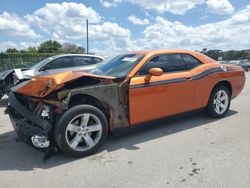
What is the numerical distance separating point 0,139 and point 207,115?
4.20 meters

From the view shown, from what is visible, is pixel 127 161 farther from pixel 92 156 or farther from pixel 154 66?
pixel 154 66

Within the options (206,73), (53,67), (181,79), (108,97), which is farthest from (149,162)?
(53,67)

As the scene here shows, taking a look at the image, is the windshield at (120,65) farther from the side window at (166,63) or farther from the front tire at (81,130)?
the front tire at (81,130)

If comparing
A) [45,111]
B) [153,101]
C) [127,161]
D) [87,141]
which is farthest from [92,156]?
[153,101]

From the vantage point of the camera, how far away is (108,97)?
463 centimetres

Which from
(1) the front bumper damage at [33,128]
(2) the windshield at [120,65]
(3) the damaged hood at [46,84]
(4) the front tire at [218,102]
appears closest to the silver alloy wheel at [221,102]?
(4) the front tire at [218,102]

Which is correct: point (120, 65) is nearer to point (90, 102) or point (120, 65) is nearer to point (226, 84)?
point (90, 102)

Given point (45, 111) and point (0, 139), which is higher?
point (45, 111)

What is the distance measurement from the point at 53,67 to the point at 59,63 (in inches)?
10.3

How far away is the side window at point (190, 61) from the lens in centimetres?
584

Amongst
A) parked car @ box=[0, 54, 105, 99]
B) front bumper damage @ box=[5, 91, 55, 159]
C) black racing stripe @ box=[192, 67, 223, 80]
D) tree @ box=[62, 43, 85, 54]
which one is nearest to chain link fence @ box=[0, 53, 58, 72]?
parked car @ box=[0, 54, 105, 99]

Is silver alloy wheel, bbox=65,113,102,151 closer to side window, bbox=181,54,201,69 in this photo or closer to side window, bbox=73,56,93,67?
side window, bbox=181,54,201,69

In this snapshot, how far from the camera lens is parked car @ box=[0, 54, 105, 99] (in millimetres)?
8914

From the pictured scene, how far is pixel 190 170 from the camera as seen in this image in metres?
3.79
